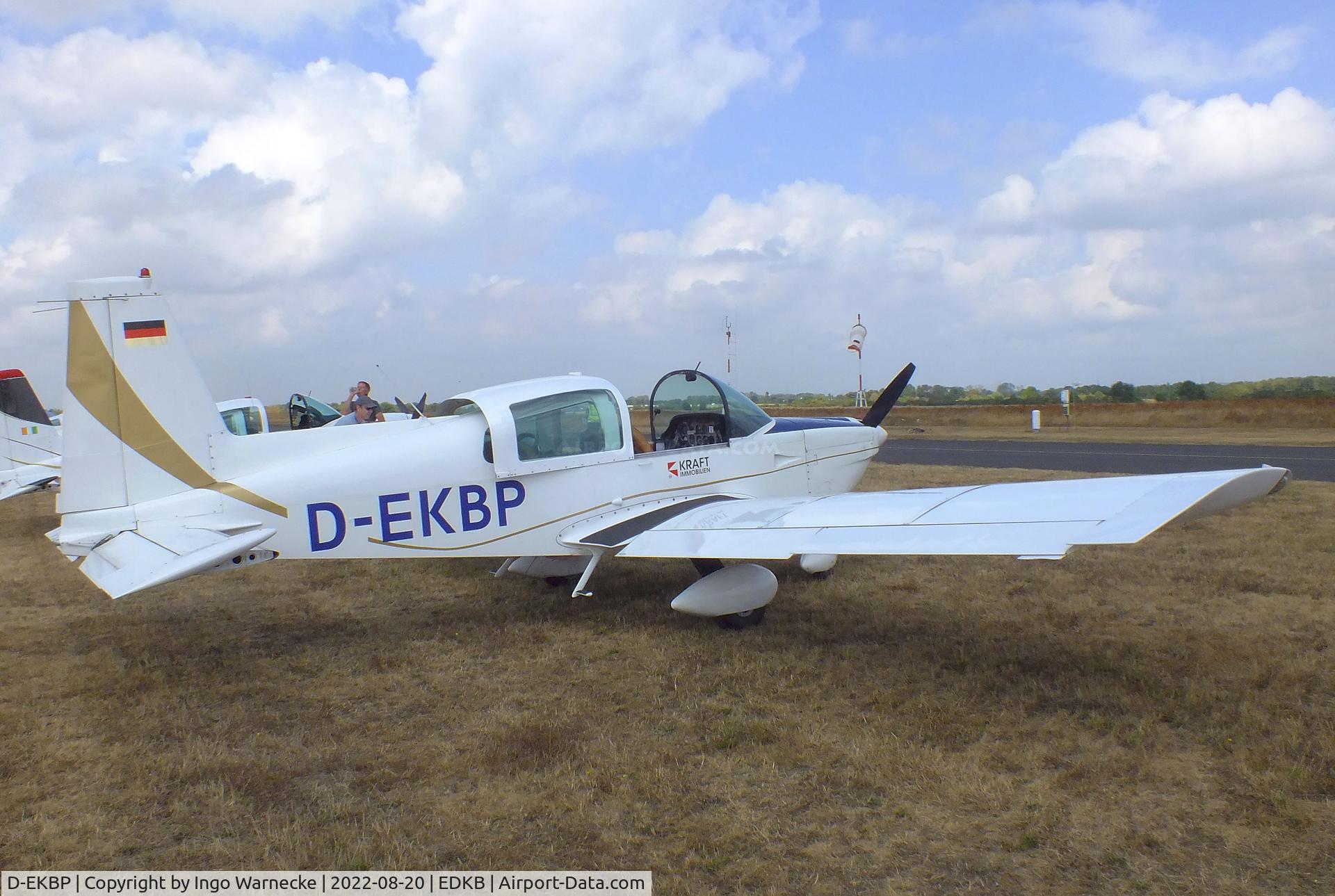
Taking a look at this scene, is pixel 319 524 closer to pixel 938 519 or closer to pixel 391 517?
pixel 391 517

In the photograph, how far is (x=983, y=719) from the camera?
4.28 meters

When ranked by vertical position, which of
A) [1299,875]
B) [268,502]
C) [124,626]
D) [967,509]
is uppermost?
[268,502]

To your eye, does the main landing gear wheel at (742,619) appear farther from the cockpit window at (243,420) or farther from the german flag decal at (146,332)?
the cockpit window at (243,420)

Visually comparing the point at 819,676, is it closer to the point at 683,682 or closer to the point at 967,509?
the point at 683,682

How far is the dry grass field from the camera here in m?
3.13

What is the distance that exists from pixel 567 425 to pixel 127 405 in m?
2.90

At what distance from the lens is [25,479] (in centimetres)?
1352

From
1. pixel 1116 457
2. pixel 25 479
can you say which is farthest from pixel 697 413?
pixel 1116 457

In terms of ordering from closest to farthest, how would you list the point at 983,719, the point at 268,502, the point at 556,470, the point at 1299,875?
the point at 1299,875, the point at 983,719, the point at 268,502, the point at 556,470

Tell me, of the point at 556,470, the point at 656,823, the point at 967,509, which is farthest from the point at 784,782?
the point at 556,470

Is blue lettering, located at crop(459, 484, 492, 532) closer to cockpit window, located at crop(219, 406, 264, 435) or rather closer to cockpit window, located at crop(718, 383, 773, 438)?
cockpit window, located at crop(718, 383, 773, 438)

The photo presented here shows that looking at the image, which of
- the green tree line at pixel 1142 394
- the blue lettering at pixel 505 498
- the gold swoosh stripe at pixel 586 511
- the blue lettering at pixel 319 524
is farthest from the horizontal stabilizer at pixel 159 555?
the green tree line at pixel 1142 394

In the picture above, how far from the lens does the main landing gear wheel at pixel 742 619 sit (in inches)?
237

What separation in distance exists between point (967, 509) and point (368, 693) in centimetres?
375
